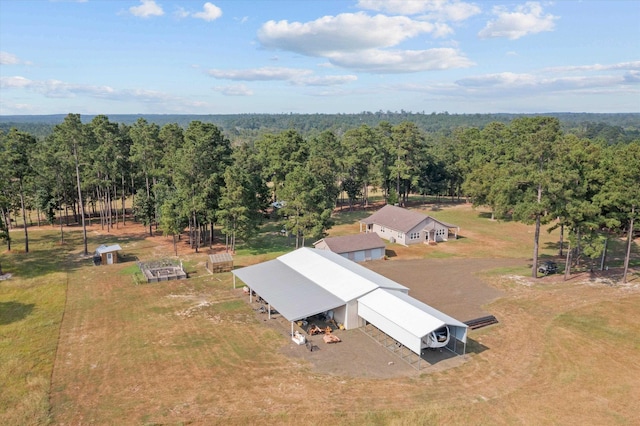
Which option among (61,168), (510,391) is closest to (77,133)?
(61,168)

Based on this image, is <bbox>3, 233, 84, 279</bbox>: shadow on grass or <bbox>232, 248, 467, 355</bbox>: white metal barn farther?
<bbox>3, 233, 84, 279</bbox>: shadow on grass

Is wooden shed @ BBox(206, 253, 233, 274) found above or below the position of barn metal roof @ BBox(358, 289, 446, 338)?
below

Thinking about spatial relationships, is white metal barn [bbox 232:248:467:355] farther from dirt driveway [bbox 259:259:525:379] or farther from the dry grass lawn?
the dry grass lawn

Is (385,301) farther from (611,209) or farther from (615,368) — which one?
(611,209)

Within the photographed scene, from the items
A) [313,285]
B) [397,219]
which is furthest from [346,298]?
[397,219]

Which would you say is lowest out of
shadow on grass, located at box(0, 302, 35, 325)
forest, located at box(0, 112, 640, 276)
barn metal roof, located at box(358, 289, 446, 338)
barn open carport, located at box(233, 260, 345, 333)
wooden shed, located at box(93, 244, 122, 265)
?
shadow on grass, located at box(0, 302, 35, 325)

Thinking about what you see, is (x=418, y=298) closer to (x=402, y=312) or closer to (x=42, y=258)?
(x=402, y=312)

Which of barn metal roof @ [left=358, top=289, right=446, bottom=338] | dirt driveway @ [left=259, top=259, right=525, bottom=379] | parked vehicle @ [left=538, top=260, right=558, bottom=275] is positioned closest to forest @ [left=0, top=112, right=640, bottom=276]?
parked vehicle @ [left=538, top=260, right=558, bottom=275]
